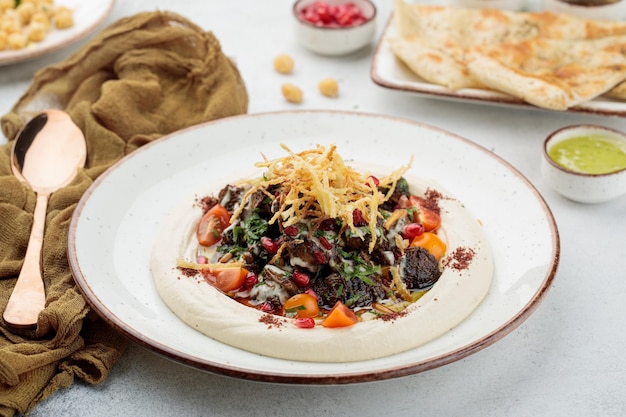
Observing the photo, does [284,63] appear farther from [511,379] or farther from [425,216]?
[511,379]

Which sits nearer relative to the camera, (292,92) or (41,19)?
(292,92)

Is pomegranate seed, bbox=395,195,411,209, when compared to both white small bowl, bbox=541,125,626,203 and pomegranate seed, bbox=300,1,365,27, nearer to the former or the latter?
white small bowl, bbox=541,125,626,203

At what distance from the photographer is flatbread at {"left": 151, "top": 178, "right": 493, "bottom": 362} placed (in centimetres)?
451

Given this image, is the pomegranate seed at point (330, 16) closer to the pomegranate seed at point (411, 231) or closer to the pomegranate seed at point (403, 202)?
the pomegranate seed at point (403, 202)

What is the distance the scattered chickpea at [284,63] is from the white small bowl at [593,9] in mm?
3151

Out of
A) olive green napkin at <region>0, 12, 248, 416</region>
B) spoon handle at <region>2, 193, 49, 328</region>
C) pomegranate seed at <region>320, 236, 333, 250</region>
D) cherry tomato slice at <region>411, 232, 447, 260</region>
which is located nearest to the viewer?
olive green napkin at <region>0, 12, 248, 416</region>

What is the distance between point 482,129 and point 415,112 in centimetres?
74

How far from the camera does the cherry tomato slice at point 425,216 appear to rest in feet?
18.6

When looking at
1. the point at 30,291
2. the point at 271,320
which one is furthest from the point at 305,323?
the point at 30,291

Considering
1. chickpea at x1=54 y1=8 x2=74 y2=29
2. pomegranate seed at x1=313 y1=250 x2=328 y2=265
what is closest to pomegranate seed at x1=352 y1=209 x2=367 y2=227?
pomegranate seed at x1=313 y1=250 x2=328 y2=265

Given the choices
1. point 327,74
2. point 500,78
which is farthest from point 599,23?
point 327,74

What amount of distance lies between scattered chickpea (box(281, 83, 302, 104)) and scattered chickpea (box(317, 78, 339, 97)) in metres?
0.29

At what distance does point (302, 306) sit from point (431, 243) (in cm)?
114

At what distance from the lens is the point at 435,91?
7.39m
